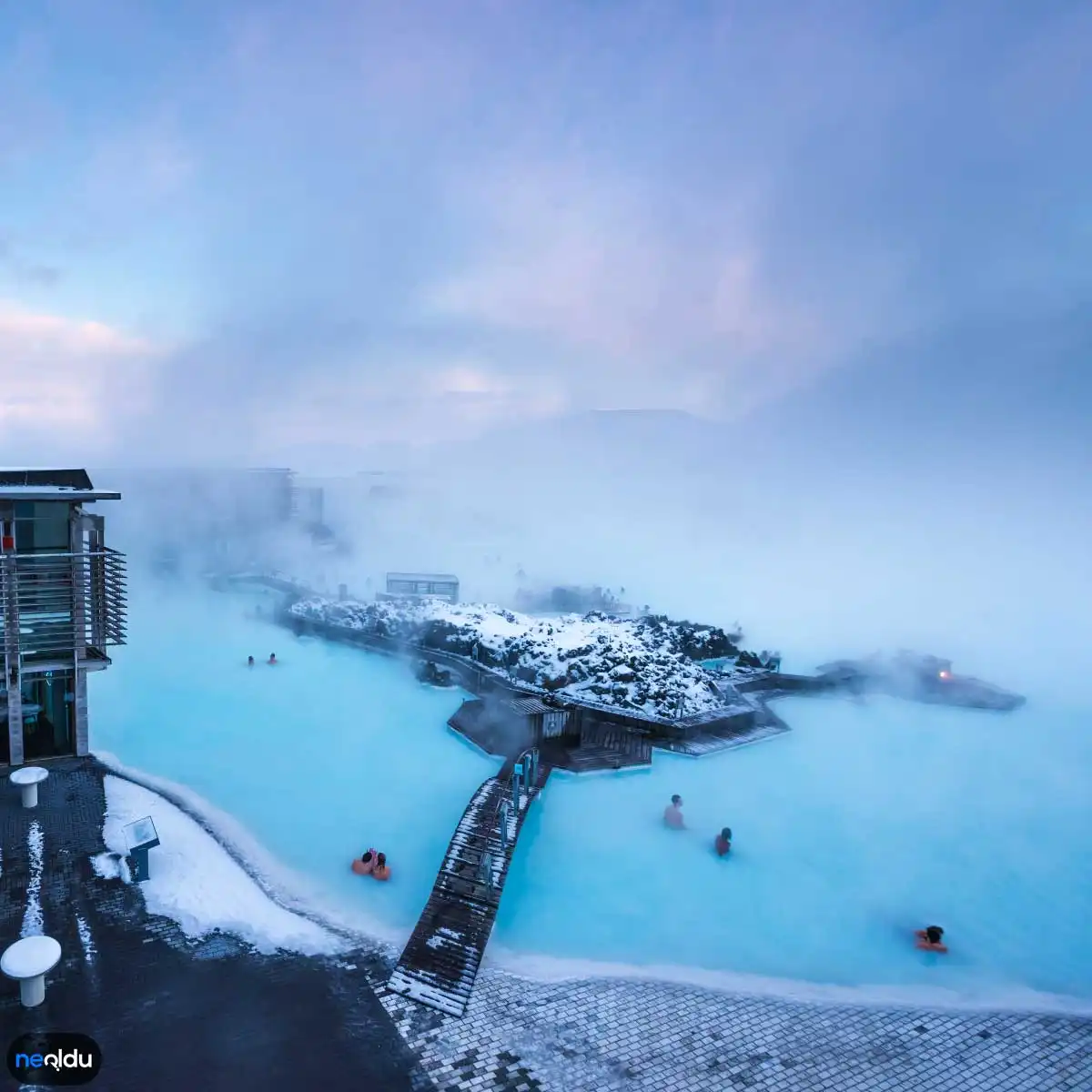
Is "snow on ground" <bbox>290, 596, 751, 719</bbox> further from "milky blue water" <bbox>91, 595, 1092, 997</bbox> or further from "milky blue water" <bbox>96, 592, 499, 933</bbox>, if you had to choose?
"milky blue water" <bbox>91, 595, 1092, 997</bbox>

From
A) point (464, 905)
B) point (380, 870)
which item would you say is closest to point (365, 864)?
point (380, 870)

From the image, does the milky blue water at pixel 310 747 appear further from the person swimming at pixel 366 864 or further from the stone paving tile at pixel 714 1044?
the stone paving tile at pixel 714 1044

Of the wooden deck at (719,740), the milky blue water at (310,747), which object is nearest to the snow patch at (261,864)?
the milky blue water at (310,747)

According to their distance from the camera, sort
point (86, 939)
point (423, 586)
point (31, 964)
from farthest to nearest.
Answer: point (423, 586), point (86, 939), point (31, 964)

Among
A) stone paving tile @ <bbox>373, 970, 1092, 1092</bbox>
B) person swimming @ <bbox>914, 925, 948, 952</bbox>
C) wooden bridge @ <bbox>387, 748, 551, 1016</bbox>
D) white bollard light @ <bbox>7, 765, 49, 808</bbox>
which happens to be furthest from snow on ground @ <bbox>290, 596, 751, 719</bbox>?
white bollard light @ <bbox>7, 765, 49, 808</bbox>

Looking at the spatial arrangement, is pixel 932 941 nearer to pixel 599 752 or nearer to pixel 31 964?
pixel 599 752

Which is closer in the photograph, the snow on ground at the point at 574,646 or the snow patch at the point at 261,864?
the snow patch at the point at 261,864

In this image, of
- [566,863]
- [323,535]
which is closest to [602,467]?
[323,535]
